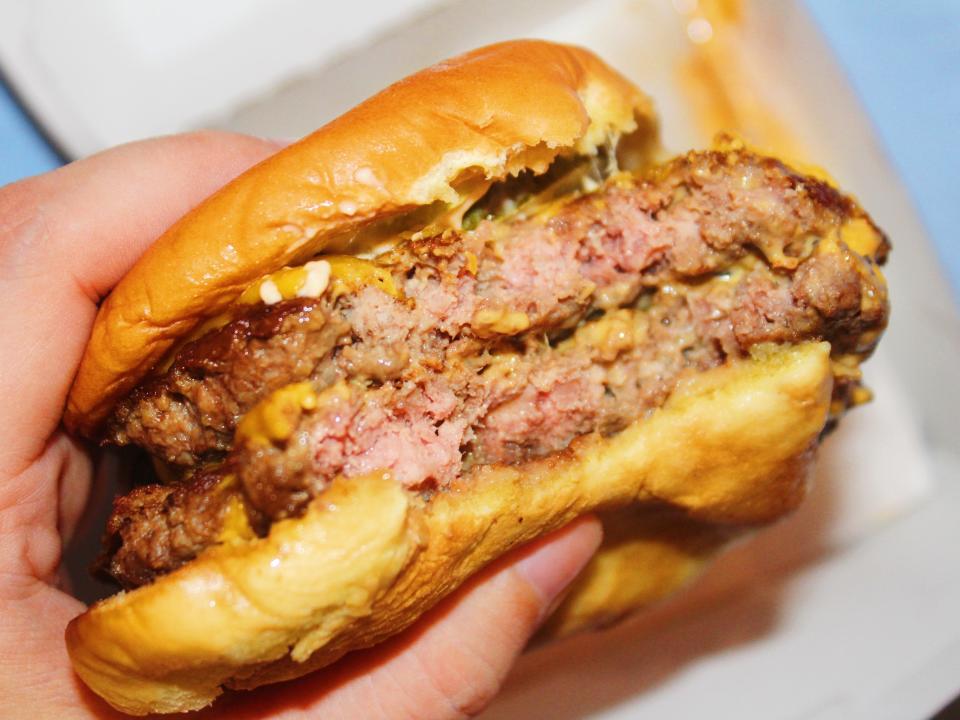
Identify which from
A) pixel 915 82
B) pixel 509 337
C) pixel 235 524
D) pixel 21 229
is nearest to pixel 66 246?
pixel 21 229

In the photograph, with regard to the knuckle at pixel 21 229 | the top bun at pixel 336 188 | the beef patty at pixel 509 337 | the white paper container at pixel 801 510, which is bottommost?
the white paper container at pixel 801 510

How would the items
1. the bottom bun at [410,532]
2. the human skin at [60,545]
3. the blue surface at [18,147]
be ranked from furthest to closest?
the blue surface at [18,147] → the human skin at [60,545] → the bottom bun at [410,532]

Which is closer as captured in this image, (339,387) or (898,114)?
(339,387)

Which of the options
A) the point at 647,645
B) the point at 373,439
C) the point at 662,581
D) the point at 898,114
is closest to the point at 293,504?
the point at 373,439

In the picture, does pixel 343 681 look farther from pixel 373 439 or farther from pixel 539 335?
pixel 539 335

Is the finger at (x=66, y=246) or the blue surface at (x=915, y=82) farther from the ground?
the finger at (x=66, y=246)

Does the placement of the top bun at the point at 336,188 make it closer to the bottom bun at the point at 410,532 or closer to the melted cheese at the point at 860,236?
the bottom bun at the point at 410,532

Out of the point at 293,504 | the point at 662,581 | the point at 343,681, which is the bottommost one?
the point at 662,581

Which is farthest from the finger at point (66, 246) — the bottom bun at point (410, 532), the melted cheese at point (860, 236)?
the melted cheese at point (860, 236)
